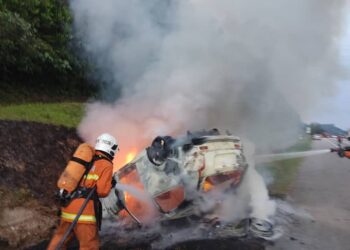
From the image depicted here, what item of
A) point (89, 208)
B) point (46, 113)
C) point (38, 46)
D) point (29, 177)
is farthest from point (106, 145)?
point (38, 46)

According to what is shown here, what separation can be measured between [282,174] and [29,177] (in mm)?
8668

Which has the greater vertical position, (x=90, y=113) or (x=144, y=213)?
(x=90, y=113)

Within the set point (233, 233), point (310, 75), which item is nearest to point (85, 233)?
point (233, 233)

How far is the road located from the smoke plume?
6.11 ft

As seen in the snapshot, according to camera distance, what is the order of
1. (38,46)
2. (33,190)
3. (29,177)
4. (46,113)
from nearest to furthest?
(33,190), (29,177), (46,113), (38,46)

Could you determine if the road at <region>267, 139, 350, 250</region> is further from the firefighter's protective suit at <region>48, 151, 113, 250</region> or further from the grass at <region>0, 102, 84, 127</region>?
the grass at <region>0, 102, 84, 127</region>

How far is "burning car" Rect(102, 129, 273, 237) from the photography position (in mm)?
6398

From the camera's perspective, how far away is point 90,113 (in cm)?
1012

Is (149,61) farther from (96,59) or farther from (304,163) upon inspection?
(304,163)

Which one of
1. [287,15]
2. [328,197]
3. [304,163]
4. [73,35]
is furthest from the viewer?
[304,163]

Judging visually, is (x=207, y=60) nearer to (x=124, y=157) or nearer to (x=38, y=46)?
(x=124, y=157)

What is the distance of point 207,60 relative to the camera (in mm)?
8938

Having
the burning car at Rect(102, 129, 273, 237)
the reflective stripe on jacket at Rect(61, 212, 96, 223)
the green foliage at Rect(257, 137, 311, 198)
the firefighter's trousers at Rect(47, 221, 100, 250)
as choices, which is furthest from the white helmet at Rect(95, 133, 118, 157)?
the green foliage at Rect(257, 137, 311, 198)

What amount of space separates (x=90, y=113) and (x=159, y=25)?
8.90 feet
